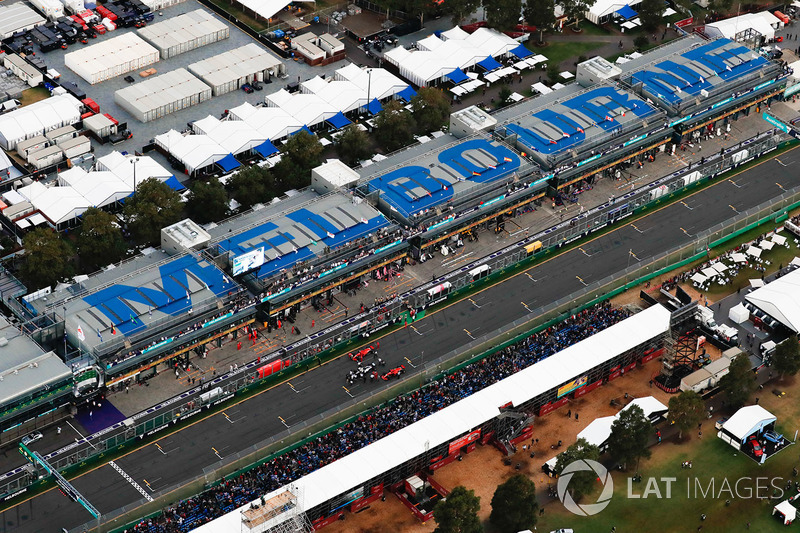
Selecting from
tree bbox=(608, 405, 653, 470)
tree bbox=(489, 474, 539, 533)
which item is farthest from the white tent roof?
tree bbox=(489, 474, 539, 533)

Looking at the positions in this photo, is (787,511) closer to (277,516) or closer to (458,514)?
(458,514)

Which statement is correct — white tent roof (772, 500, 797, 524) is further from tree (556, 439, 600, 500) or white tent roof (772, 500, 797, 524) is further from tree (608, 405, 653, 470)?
tree (556, 439, 600, 500)

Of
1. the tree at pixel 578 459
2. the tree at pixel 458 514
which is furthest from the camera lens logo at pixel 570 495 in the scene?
the tree at pixel 458 514

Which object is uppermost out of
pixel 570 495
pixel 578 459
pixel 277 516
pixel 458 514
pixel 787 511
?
pixel 458 514

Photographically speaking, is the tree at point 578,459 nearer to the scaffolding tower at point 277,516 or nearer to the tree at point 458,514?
the tree at point 458,514

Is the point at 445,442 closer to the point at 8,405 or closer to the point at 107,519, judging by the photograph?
the point at 107,519

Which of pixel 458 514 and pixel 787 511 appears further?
pixel 787 511

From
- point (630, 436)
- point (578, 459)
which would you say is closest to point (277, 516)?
point (578, 459)

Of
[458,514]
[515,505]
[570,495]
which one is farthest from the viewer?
[570,495]
